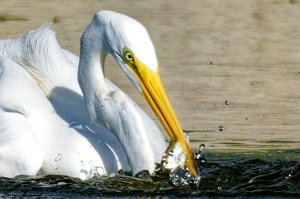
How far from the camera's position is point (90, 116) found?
6.50 metres

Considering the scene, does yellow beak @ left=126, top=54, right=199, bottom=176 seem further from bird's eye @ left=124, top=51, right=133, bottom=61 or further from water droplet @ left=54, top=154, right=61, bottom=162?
water droplet @ left=54, top=154, right=61, bottom=162

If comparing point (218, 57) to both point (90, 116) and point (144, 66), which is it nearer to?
point (90, 116)

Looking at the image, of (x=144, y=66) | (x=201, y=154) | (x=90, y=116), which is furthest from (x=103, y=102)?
(x=201, y=154)

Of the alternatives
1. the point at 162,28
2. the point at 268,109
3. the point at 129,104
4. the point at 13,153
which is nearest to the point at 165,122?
the point at 129,104

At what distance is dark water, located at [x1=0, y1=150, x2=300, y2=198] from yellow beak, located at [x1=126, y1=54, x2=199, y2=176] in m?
0.20

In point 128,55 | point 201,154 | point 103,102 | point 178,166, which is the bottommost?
point 178,166

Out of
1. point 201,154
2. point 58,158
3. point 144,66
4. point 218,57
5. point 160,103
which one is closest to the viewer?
point 144,66

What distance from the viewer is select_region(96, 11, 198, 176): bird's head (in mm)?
5918

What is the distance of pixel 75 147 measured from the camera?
6.38 m

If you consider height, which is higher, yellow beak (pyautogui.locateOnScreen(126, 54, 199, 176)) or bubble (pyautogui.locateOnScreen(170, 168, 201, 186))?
yellow beak (pyautogui.locateOnScreen(126, 54, 199, 176))

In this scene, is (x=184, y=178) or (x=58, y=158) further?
(x=58, y=158)

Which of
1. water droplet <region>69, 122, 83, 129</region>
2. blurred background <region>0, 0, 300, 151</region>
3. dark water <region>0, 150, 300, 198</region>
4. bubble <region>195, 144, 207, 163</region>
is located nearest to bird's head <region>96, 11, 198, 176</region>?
dark water <region>0, 150, 300, 198</region>

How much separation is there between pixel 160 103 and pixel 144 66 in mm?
241

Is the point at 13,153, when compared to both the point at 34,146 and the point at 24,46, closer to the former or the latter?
the point at 34,146
